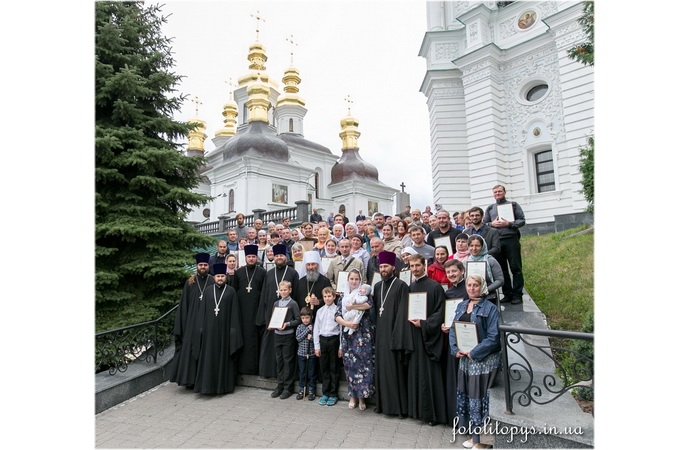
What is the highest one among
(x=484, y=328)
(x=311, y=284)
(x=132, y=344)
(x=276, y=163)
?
(x=276, y=163)

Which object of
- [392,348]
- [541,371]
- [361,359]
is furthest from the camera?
[361,359]

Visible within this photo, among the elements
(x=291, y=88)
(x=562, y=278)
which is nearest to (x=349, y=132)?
(x=291, y=88)

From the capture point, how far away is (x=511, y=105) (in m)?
20.2

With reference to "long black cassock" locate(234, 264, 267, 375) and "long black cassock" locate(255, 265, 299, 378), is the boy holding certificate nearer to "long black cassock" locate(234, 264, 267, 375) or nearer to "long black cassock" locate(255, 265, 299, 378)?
"long black cassock" locate(255, 265, 299, 378)

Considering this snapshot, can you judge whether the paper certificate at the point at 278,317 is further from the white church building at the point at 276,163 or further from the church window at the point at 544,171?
the white church building at the point at 276,163

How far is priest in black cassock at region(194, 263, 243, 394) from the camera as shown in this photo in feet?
22.0

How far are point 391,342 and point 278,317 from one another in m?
1.95

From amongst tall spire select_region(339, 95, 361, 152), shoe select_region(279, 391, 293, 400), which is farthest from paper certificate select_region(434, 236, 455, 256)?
tall spire select_region(339, 95, 361, 152)

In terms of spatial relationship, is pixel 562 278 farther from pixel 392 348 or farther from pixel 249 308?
pixel 249 308

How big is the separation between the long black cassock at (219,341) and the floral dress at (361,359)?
2.14m

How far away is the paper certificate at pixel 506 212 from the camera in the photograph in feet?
22.1

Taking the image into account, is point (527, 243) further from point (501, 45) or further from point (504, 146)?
point (501, 45)

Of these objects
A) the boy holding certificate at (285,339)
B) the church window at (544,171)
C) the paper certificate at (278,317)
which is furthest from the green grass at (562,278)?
the church window at (544,171)

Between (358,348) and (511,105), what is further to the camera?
(511,105)
